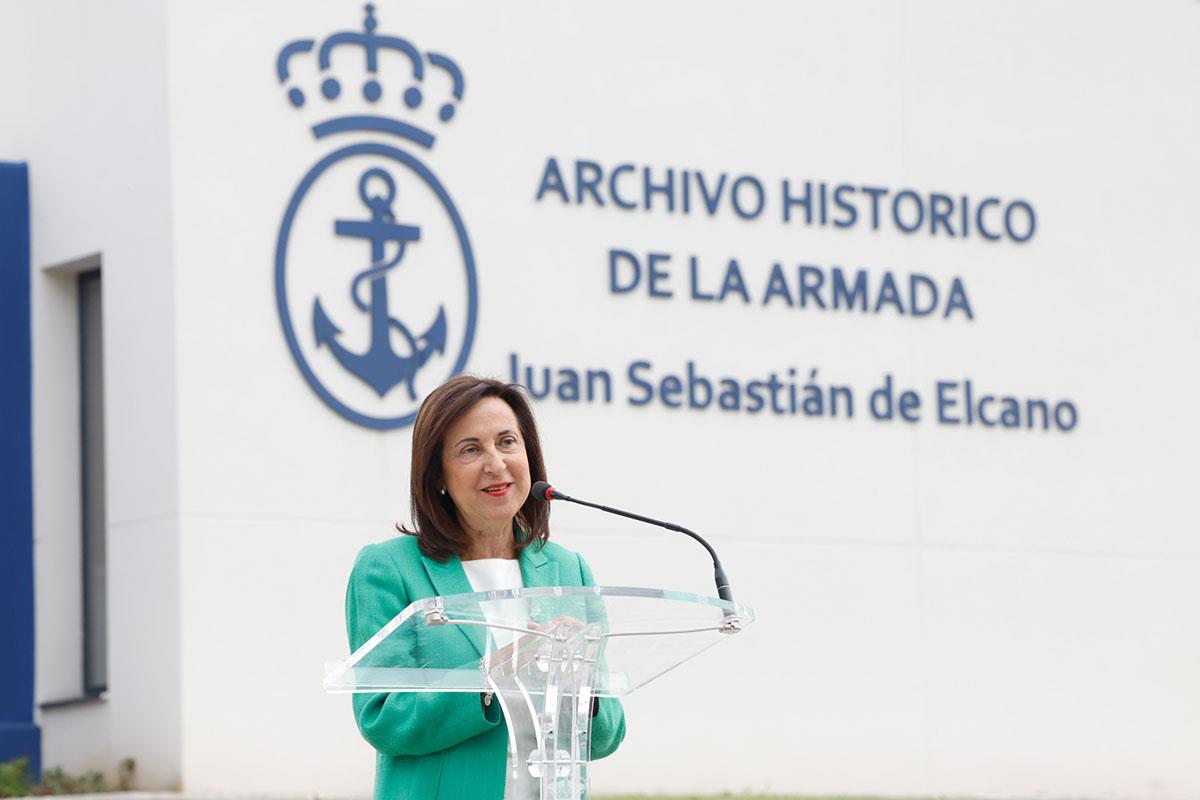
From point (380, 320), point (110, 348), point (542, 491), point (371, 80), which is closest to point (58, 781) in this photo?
point (110, 348)

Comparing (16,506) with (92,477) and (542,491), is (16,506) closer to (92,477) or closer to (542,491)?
(92,477)

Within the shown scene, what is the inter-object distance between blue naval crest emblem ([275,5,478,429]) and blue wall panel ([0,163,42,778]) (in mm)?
1633

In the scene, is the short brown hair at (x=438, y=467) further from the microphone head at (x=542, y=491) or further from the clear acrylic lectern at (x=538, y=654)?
the clear acrylic lectern at (x=538, y=654)

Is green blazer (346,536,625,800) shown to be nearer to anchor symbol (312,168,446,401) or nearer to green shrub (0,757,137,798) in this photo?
anchor symbol (312,168,446,401)

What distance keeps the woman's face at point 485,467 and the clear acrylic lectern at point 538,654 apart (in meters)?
0.39

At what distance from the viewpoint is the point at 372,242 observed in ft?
32.1

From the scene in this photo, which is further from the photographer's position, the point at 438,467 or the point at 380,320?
the point at 380,320

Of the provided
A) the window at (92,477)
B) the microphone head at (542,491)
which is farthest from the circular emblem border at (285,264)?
the microphone head at (542,491)

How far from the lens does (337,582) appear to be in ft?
31.4

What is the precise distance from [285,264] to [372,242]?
46 centimetres

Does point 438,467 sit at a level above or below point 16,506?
below

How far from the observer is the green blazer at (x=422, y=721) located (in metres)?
3.57

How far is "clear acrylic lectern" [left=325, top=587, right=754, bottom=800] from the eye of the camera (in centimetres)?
324

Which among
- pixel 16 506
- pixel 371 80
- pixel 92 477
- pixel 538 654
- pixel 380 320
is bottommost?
pixel 538 654
